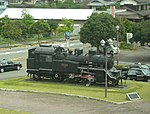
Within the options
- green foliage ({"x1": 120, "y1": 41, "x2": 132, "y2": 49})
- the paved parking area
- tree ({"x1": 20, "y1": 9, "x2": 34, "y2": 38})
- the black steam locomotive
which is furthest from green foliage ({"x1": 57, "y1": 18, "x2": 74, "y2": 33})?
the paved parking area

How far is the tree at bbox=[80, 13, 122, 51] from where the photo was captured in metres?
52.1

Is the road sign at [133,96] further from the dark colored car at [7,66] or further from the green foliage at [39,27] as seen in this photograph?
the green foliage at [39,27]

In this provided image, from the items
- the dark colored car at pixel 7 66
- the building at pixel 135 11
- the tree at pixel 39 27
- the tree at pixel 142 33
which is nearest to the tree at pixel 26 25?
the tree at pixel 39 27

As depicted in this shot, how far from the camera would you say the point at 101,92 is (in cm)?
2997

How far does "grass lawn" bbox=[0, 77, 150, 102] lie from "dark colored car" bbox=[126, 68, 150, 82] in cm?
354

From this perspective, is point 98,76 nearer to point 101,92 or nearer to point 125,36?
point 101,92

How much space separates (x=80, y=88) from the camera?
32.0 metres

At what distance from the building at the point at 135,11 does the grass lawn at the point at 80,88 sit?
157ft

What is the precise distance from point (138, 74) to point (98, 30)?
15.7 metres

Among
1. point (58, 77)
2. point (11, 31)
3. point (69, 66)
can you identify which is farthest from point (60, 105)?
point (11, 31)

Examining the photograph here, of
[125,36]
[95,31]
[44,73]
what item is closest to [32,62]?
[44,73]

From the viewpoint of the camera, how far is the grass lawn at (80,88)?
28302mm

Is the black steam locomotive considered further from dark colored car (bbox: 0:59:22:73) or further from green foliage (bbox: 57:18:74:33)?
green foliage (bbox: 57:18:74:33)

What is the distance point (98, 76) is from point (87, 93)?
13.8ft
